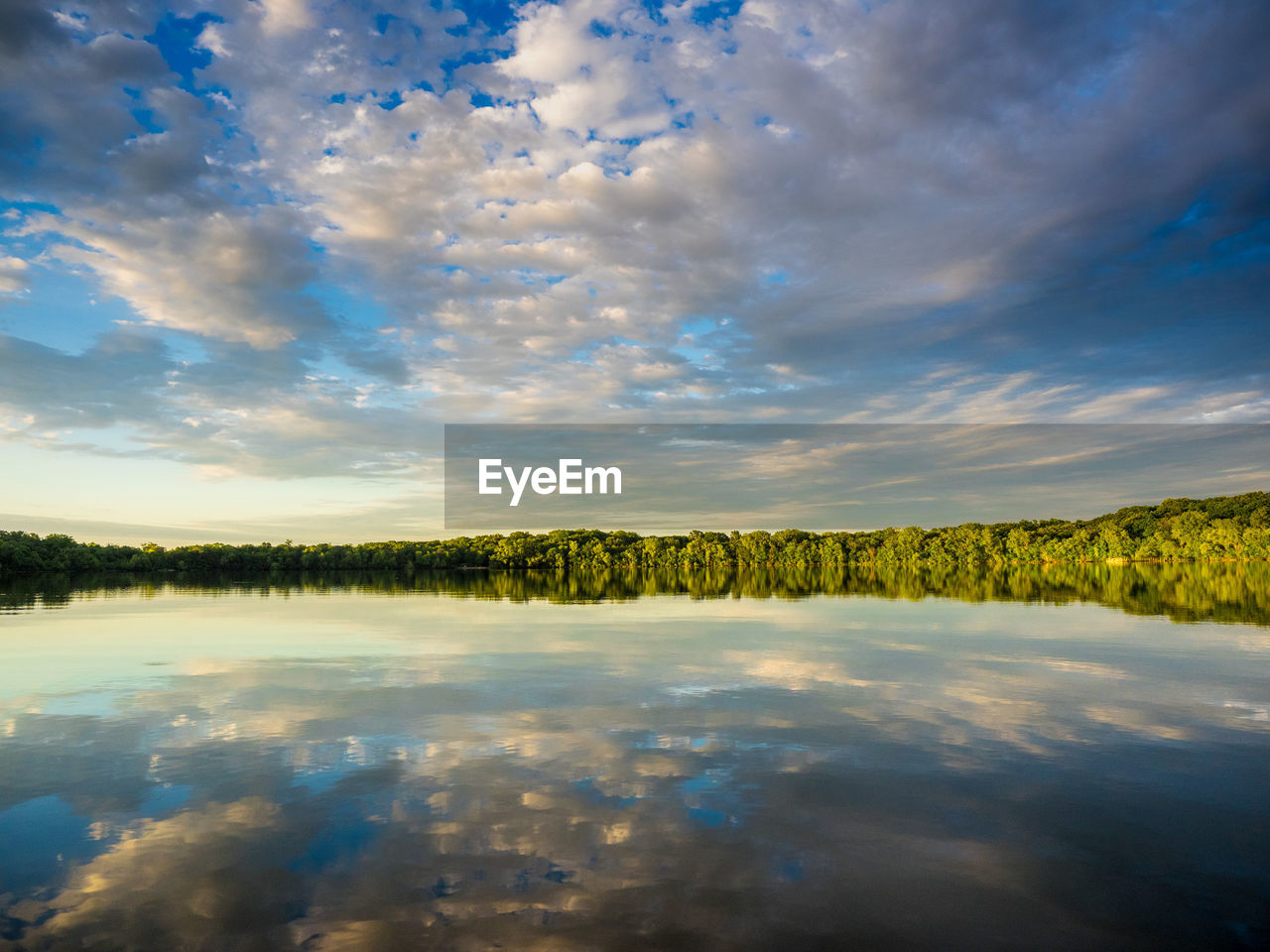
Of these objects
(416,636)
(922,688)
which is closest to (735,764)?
(922,688)

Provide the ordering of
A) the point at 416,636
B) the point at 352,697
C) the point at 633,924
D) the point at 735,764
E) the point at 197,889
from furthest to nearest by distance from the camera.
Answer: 1. the point at 416,636
2. the point at 352,697
3. the point at 735,764
4. the point at 197,889
5. the point at 633,924

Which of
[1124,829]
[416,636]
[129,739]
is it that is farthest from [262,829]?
[416,636]

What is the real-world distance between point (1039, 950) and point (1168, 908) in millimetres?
2005

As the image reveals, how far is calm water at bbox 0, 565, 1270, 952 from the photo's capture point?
24.5ft

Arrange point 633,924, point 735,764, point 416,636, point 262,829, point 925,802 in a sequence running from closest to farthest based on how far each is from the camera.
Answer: point 633,924 < point 262,829 < point 925,802 < point 735,764 < point 416,636

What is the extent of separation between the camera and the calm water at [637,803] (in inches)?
294

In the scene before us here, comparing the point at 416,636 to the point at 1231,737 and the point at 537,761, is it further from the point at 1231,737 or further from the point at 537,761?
the point at 1231,737

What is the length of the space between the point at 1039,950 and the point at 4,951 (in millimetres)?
9925

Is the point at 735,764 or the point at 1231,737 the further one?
the point at 1231,737

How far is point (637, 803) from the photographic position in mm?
10672

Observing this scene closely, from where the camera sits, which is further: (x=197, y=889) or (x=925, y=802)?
(x=925, y=802)

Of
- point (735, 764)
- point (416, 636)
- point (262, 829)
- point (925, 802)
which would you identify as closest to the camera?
point (262, 829)

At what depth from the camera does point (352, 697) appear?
61.1 ft

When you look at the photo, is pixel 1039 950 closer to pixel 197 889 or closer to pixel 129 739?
pixel 197 889
